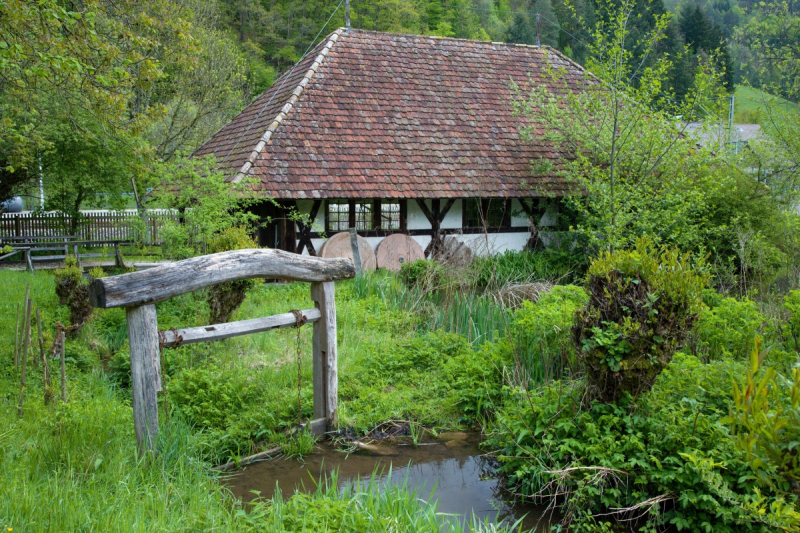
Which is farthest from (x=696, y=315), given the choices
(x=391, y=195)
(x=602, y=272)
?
(x=391, y=195)

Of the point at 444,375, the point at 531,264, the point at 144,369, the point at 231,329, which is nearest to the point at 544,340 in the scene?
the point at 444,375

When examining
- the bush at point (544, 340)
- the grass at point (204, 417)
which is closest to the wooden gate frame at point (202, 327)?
the grass at point (204, 417)

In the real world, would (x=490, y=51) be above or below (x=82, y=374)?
above

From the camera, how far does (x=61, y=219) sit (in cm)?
2116

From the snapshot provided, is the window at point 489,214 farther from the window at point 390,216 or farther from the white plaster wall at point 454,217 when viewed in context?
the window at point 390,216

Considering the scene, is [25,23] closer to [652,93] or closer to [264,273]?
[264,273]

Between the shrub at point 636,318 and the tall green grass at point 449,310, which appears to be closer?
the shrub at point 636,318

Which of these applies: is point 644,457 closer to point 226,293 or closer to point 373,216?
point 226,293

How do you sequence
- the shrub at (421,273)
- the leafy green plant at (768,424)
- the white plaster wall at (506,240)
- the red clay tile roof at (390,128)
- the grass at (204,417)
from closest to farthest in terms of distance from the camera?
the leafy green plant at (768,424), the grass at (204,417), the shrub at (421,273), the red clay tile roof at (390,128), the white plaster wall at (506,240)

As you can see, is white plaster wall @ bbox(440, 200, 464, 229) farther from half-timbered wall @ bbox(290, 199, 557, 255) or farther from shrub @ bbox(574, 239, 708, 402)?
shrub @ bbox(574, 239, 708, 402)

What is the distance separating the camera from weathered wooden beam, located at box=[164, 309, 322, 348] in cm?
466

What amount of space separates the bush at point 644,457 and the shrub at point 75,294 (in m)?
5.69

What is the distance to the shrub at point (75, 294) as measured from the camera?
803 centimetres

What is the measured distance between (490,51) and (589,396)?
14295 millimetres
